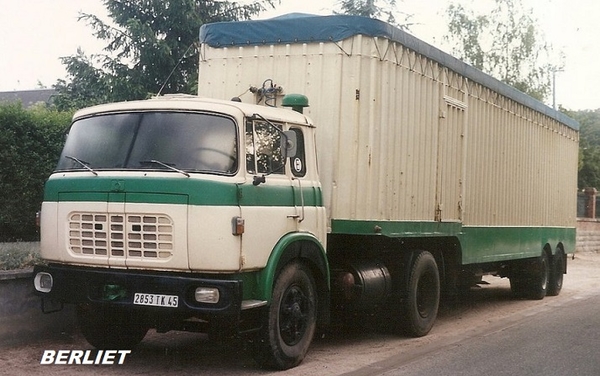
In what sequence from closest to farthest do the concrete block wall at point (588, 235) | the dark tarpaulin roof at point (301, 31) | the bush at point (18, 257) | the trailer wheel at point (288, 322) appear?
the trailer wheel at point (288, 322) < the dark tarpaulin roof at point (301, 31) < the bush at point (18, 257) < the concrete block wall at point (588, 235)

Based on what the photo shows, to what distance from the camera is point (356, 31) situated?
8.67 m

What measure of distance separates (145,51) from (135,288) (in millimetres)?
14669

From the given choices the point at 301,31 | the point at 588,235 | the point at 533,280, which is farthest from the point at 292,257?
the point at 588,235

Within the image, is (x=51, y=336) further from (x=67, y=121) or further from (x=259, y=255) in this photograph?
(x=67, y=121)

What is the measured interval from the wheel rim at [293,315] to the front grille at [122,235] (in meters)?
1.29

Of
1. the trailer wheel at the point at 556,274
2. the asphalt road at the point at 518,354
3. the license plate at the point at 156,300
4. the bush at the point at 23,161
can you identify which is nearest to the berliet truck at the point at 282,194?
the license plate at the point at 156,300

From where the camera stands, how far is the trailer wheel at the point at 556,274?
15539 millimetres

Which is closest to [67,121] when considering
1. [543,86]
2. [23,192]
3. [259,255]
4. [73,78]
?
[23,192]

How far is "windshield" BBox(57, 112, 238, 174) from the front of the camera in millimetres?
6918

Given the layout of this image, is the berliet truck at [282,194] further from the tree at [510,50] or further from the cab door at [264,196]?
the tree at [510,50]

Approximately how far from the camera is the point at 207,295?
664 centimetres

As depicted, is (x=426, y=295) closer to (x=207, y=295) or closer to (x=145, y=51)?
(x=207, y=295)

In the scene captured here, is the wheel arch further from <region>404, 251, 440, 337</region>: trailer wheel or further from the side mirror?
<region>404, 251, 440, 337</region>: trailer wheel

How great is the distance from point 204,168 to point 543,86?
100 feet
